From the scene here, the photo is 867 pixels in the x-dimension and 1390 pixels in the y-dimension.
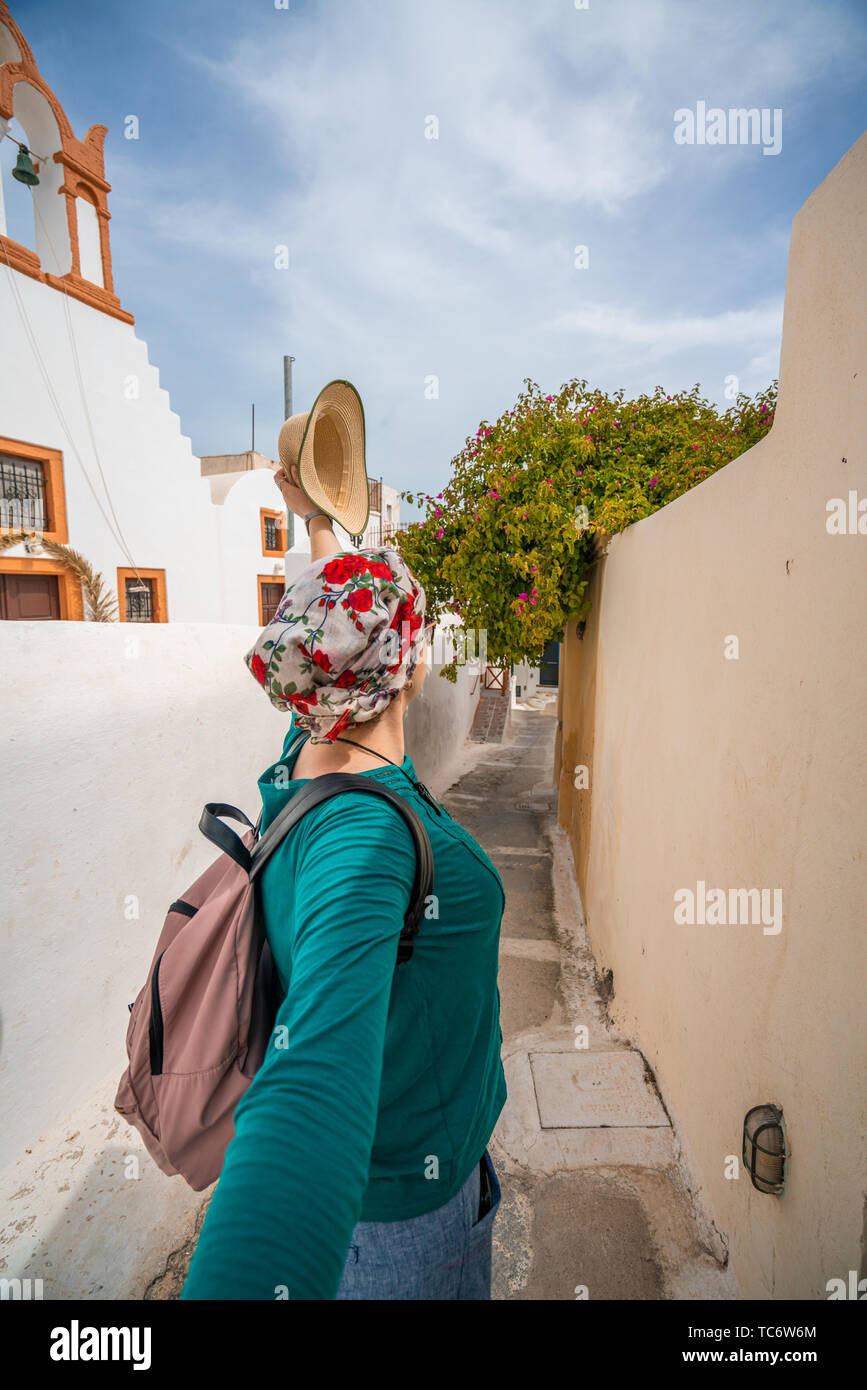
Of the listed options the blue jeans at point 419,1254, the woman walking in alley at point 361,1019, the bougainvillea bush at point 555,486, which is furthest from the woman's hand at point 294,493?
the bougainvillea bush at point 555,486

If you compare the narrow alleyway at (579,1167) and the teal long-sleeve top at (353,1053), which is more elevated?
the teal long-sleeve top at (353,1053)

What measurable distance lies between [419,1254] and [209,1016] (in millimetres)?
548

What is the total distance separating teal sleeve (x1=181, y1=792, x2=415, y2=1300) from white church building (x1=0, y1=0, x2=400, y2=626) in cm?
890

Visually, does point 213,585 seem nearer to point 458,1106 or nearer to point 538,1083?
point 538,1083

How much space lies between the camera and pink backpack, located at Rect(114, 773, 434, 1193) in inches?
36.2

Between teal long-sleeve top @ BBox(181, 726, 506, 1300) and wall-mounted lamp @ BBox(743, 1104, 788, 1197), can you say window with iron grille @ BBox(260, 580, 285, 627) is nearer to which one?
wall-mounted lamp @ BBox(743, 1104, 788, 1197)

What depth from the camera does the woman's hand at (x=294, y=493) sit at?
69.8 inches

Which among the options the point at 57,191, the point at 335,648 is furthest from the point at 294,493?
the point at 57,191

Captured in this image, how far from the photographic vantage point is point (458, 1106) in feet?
3.35

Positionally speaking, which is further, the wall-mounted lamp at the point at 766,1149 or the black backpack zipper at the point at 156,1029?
the wall-mounted lamp at the point at 766,1149

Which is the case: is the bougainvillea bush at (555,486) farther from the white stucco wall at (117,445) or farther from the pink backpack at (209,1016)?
the white stucco wall at (117,445)

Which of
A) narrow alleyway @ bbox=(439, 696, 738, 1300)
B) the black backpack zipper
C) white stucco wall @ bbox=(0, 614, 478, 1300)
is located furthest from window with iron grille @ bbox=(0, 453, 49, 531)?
the black backpack zipper
